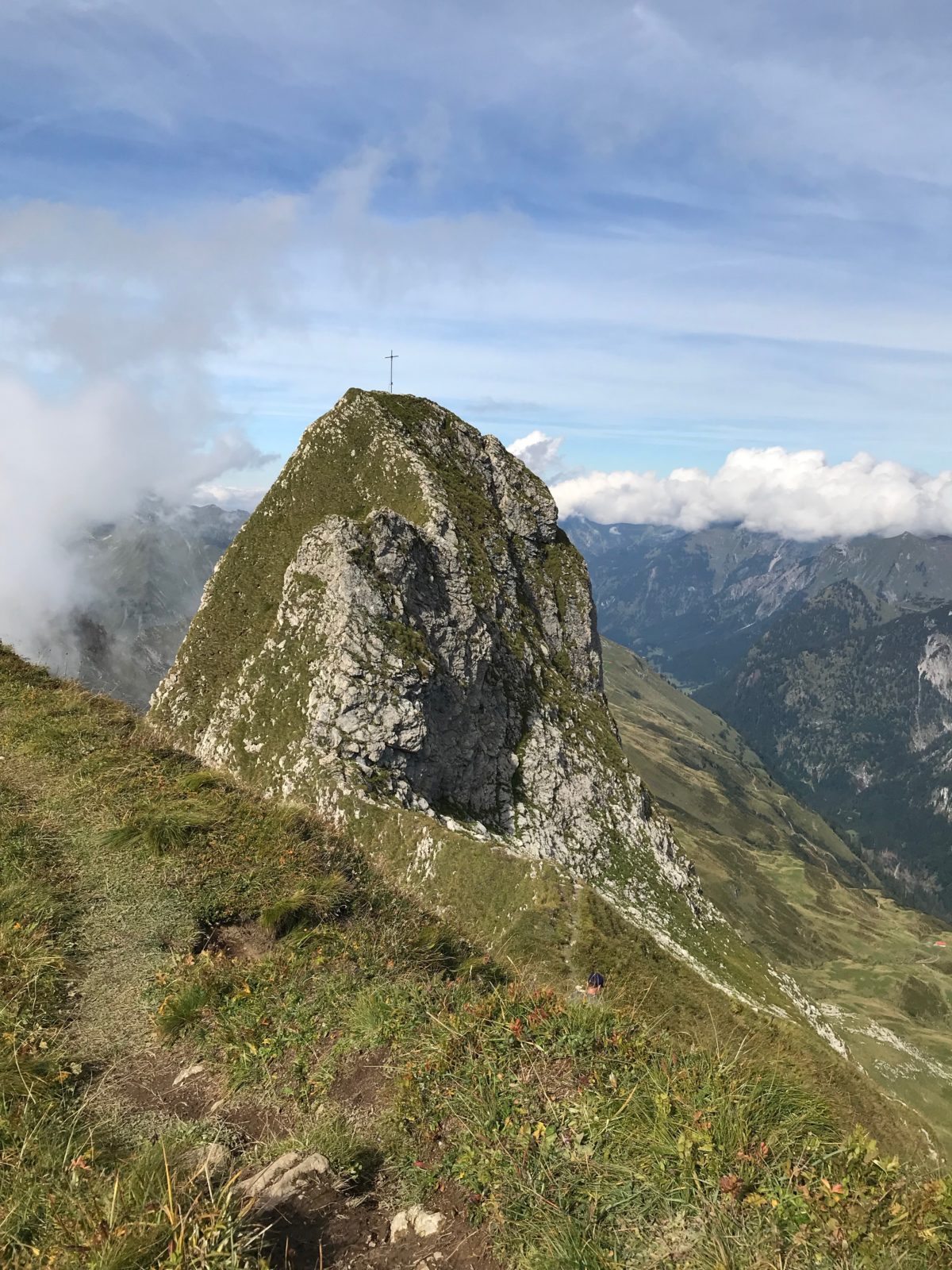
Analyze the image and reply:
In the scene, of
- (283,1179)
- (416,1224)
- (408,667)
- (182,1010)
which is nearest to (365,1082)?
(283,1179)

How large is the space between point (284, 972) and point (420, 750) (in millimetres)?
47576

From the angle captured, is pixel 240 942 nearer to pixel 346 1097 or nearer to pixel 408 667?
pixel 346 1097

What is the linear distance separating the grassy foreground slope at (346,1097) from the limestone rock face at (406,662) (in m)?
39.8

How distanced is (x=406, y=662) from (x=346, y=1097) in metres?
51.2

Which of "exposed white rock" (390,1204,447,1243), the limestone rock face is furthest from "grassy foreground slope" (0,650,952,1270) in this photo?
the limestone rock face

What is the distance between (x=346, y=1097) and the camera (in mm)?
8547

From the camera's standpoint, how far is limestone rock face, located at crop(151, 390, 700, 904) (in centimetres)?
5591

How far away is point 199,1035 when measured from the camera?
31.1 feet

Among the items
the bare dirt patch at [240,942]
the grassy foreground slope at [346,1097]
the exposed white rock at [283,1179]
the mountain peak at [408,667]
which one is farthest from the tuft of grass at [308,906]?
the mountain peak at [408,667]

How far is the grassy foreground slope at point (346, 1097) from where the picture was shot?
5.55m

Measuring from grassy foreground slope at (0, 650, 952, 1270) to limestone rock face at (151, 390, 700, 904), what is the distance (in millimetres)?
39836

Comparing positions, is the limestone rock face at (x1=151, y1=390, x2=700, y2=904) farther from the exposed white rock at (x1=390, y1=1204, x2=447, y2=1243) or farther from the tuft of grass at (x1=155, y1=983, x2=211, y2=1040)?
the exposed white rock at (x1=390, y1=1204, x2=447, y2=1243)

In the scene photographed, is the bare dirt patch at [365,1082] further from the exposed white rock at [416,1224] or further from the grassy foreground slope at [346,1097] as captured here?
the exposed white rock at [416,1224]

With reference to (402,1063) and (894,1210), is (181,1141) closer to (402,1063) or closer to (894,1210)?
(402,1063)
